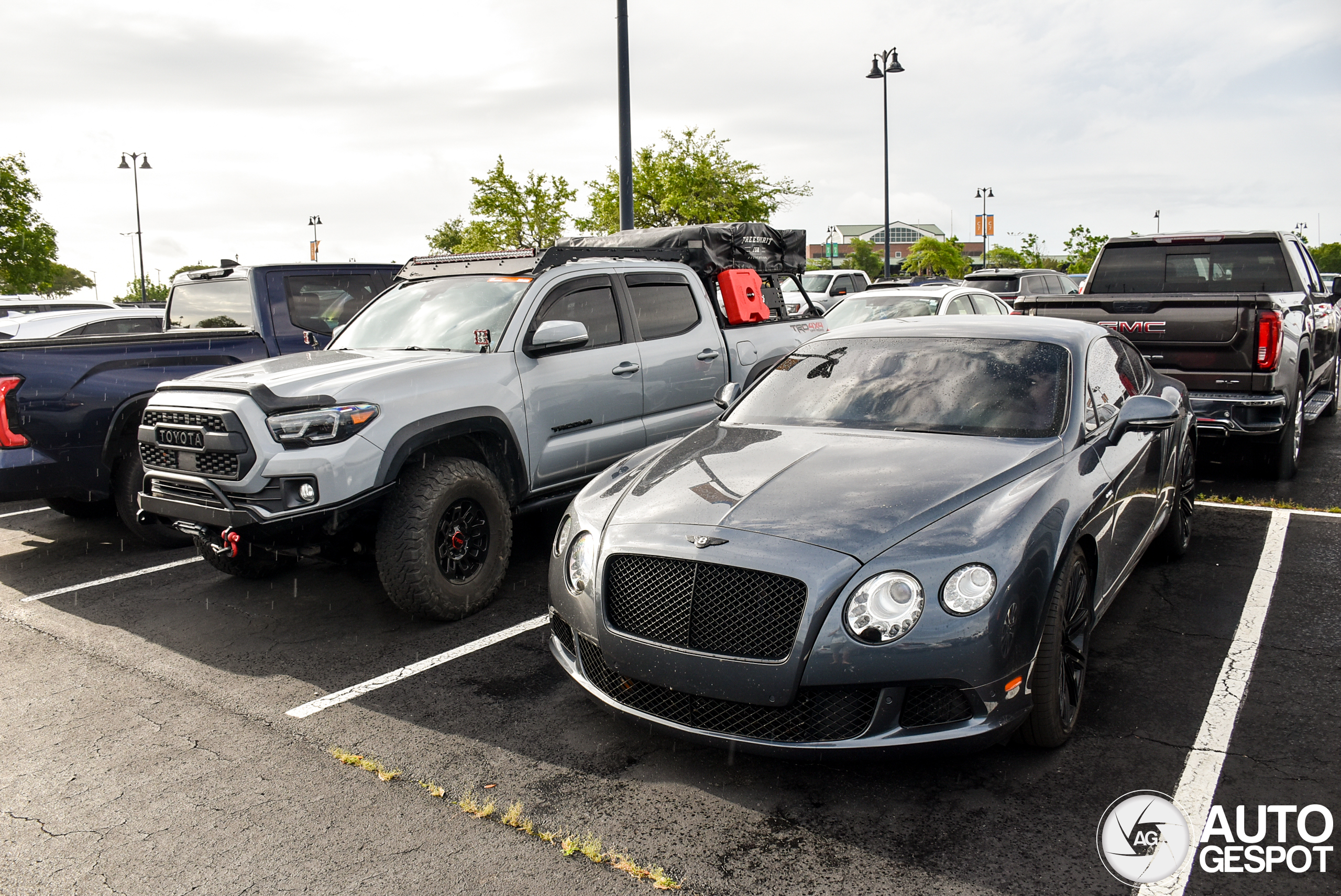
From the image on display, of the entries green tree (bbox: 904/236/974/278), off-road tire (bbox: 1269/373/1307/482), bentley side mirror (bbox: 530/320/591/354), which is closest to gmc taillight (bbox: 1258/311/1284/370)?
off-road tire (bbox: 1269/373/1307/482)

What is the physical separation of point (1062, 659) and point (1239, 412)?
4949 mm

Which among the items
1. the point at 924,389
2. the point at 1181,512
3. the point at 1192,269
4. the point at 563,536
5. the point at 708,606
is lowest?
the point at 1181,512

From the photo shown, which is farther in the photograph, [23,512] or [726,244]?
[23,512]

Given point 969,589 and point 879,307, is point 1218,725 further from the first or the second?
point 879,307

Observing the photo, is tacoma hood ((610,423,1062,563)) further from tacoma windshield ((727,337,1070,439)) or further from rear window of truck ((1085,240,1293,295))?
rear window of truck ((1085,240,1293,295))

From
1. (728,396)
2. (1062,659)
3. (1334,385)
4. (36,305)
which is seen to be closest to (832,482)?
(1062,659)

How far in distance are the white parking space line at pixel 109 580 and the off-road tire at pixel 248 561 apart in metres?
0.33

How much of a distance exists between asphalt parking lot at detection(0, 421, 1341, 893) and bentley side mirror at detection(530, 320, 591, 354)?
1.57m

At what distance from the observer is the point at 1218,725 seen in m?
3.78

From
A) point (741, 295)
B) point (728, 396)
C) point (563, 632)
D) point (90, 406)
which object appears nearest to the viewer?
point (563, 632)

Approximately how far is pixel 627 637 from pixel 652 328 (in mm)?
3708

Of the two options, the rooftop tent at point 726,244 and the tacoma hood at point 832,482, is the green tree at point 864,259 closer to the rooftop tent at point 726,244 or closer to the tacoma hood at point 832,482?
the rooftop tent at point 726,244

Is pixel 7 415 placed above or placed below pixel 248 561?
above

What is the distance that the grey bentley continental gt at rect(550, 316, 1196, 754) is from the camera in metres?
3.14
